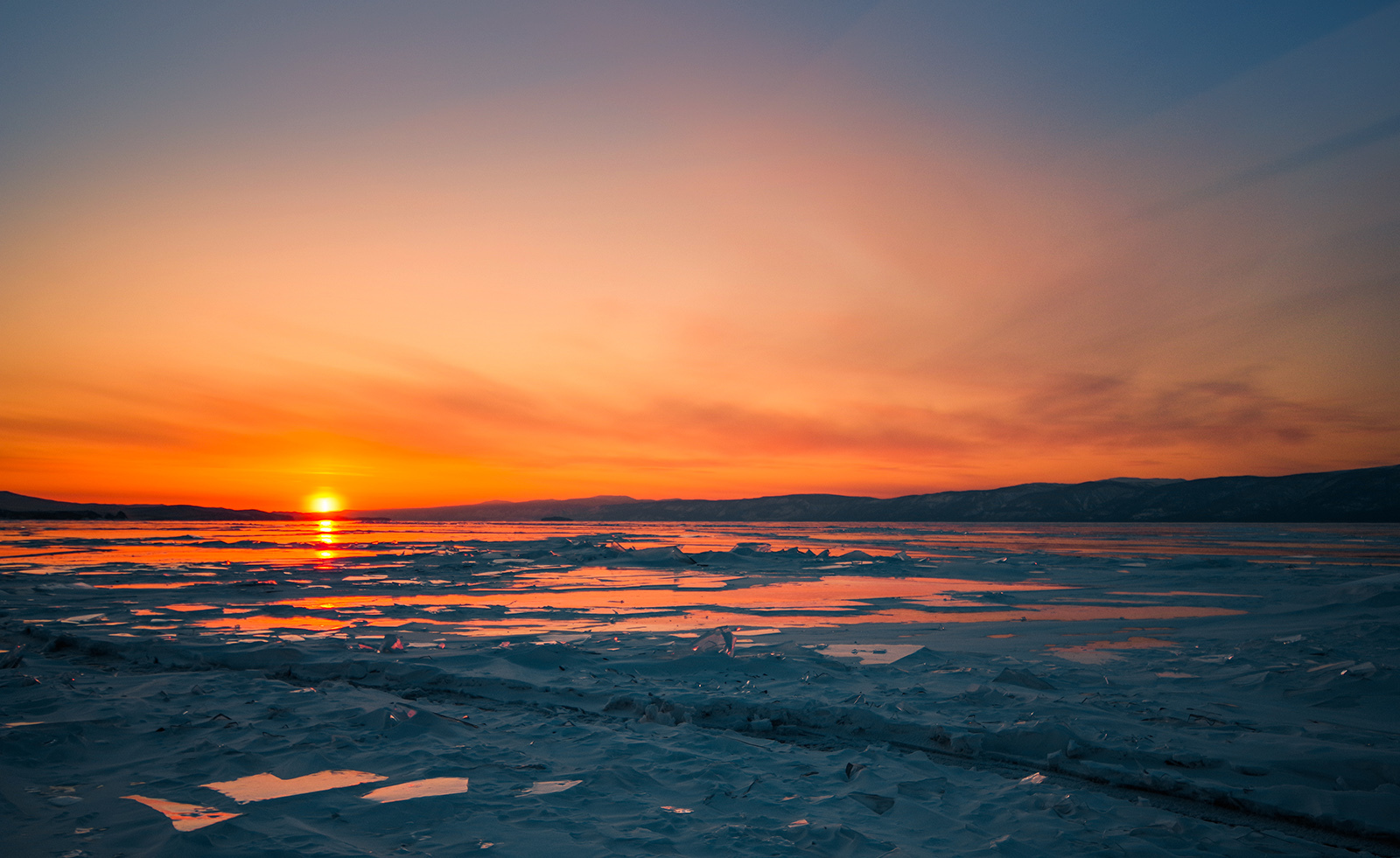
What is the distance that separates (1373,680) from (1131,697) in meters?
2.49

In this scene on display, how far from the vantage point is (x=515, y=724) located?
225 inches

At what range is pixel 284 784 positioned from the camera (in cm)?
425

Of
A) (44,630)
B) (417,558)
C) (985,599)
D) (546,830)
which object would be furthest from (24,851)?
(417,558)

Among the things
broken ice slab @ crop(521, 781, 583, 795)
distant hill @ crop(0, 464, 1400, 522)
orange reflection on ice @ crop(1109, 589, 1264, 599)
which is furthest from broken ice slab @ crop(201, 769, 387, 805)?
distant hill @ crop(0, 464, 1400, 522)

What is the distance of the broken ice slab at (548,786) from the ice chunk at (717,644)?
3913 mm

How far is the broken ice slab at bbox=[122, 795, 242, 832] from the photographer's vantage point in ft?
11.6

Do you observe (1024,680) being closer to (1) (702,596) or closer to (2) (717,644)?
(2) (717,644)

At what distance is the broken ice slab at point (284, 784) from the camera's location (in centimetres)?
405

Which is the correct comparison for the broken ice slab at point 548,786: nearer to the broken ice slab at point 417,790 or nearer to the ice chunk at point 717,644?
the broken ice slab at point 417,790

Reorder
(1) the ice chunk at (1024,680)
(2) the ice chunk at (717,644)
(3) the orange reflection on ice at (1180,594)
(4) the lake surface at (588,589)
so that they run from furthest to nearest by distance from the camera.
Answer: (3) the orange reflection on ice at (1180,594), (4) the lake surface at (588,589), (2) the ice chunk at (717,644), (1) the ice chunk at (1024,680)

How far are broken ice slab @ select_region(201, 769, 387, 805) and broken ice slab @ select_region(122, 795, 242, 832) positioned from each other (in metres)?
0.21

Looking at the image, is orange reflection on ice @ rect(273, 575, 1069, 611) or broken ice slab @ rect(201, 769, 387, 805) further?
orange reflection on ice @ rect(273, 575, 1069, 611)

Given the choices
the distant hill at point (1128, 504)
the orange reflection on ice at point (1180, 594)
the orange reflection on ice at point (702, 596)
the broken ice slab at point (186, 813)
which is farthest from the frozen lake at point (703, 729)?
the distant hill at point (1128, 504)

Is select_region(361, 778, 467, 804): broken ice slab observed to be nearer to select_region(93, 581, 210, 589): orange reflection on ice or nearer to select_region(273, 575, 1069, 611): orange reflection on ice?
select_region(273, 575, 1069, 611): orange reflection on ice
